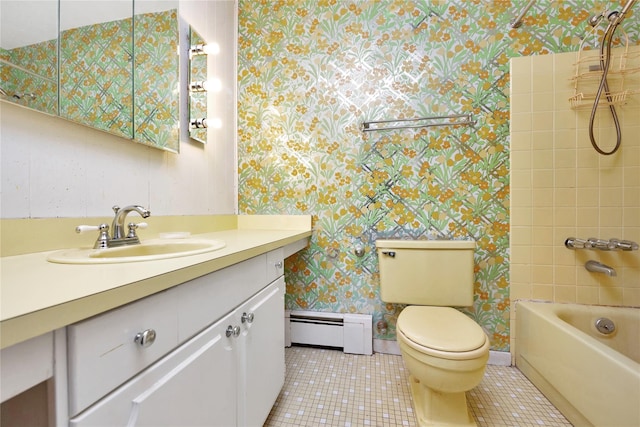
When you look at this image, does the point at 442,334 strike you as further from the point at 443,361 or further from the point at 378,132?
the point at 378,132

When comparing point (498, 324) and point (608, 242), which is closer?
point (608, 242)

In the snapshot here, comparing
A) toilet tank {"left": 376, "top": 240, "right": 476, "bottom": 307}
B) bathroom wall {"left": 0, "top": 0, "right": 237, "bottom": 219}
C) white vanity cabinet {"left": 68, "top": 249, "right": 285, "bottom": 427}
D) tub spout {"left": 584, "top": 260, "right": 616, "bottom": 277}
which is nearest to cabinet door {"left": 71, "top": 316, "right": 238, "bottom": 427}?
white vanity cabinet {"left": 68, "top": 249, "right": 285, "bottom": 427}

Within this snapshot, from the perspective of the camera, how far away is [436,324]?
1.27 metres

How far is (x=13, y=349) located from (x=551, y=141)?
2179 mm

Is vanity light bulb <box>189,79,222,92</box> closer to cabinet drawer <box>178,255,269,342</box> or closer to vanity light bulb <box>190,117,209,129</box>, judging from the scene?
vanity light bulb <box>190,117,209,129</box>

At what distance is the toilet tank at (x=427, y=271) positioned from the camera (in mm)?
1543

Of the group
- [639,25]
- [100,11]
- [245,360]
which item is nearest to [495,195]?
[639,25]

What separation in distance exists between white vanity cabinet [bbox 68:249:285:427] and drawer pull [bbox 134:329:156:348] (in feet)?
0.03

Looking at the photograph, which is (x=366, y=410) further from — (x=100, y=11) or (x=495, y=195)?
(x=100, y=11)

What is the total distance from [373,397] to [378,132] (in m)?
1.49

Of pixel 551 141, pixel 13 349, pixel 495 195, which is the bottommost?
pixel 13 349

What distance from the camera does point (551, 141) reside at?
158 centimetres

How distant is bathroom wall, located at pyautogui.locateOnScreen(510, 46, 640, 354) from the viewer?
1496 mm

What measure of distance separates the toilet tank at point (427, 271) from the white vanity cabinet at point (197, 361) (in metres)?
0.72
